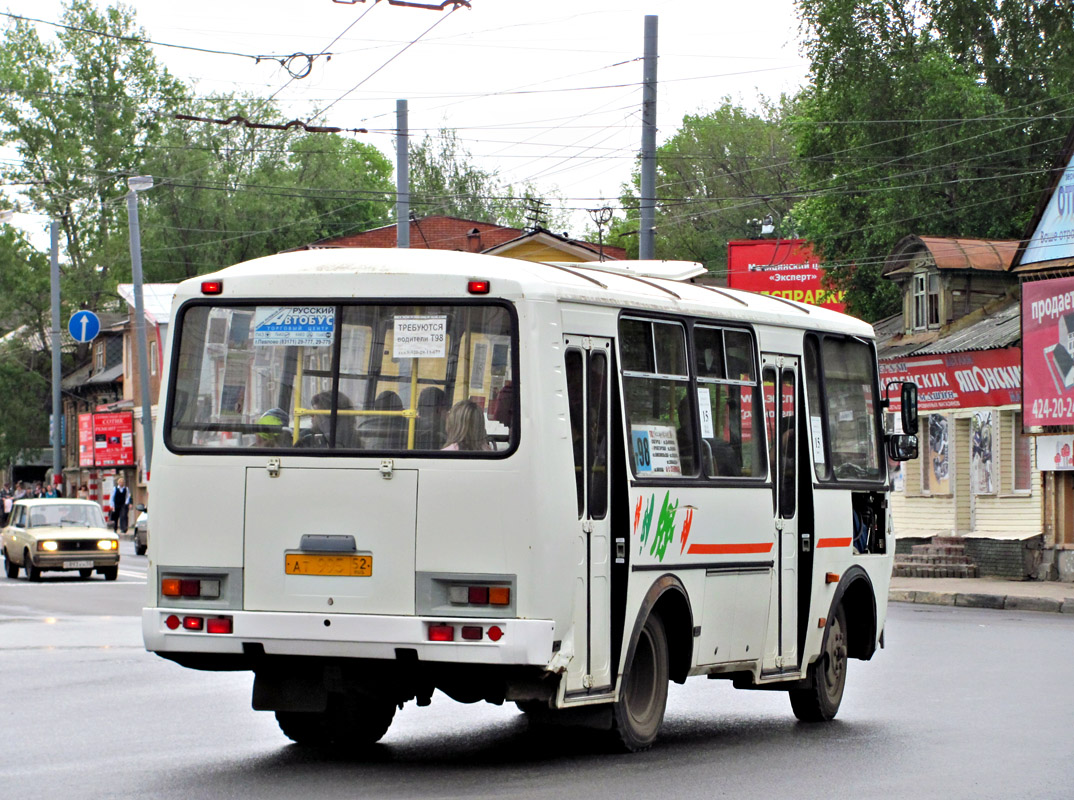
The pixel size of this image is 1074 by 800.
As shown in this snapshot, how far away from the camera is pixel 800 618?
40.5 ft

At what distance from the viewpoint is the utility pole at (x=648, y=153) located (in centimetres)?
2614

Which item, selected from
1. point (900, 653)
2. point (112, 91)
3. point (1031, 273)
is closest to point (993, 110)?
point (1031, 273)

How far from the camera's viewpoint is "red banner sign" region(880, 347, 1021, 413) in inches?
1415

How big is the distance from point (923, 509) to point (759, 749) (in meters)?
28.8

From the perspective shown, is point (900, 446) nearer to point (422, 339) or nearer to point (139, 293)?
point (422, 339)

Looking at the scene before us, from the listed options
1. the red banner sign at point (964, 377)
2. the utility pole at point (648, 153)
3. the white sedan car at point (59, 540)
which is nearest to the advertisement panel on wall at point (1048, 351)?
the red banner sign at point (964, 377)

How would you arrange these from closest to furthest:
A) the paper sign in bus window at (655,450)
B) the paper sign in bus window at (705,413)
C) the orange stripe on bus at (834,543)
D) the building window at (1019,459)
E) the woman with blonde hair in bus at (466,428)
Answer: the woman with blonde hair in bus at (466,428)
the paper sign in bus window at (655,450)
the paper sign in bus window at (705,413)
the orange stripe on bus at (834,543)
the building window at (1019,459)

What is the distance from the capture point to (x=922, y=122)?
4362cm

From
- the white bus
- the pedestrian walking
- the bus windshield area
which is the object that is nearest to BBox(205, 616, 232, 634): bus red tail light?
the white bus

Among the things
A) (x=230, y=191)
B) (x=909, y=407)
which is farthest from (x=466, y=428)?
(x=230, y=191)

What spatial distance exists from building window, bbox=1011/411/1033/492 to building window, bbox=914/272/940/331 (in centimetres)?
485

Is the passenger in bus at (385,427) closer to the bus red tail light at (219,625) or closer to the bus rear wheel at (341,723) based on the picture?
the bus red tail light at (219,625)

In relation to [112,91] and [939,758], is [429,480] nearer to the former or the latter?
[939,758]

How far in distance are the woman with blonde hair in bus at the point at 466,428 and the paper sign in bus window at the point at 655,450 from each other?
1.21m
